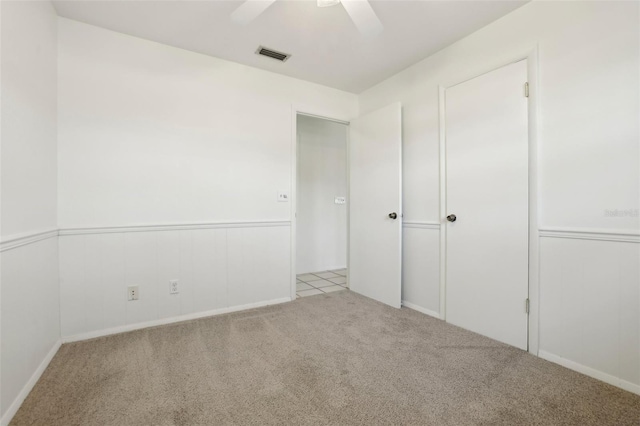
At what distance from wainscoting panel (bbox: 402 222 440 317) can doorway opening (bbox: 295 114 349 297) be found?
143cm

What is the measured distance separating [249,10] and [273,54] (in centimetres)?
110

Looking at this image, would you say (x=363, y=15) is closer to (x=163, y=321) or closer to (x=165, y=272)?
(x=165, y=272)

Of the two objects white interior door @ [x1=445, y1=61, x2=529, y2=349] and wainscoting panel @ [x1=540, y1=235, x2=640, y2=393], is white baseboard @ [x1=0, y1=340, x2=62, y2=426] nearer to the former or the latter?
white interior door @ [x1=445, y1=61, x2=529, y2=349]

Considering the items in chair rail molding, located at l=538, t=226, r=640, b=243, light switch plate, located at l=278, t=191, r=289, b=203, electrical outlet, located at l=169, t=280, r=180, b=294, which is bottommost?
electrical outlet, located at l=169, t=280, r=180, b=294

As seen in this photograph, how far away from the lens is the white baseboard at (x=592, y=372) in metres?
1.56

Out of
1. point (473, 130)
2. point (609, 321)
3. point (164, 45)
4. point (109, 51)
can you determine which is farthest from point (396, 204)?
point (109, 51)

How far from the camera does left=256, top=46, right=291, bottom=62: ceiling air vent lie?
2570mm

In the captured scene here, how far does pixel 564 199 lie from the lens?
1819 millimetres

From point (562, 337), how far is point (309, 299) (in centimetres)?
213

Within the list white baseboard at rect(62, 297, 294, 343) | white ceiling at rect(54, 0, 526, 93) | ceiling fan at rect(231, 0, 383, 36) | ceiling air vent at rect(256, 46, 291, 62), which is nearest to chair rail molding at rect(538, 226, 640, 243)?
white ceiling at rect(54, 0, 526, 93)

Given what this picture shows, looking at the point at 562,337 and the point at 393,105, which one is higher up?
the point at 393,105

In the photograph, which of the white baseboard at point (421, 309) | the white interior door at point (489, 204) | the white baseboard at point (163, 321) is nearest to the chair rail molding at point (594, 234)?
the white interior door at point (489, 204)

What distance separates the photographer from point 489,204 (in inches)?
87.0

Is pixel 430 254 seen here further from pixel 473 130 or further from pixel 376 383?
pixel 376 383
